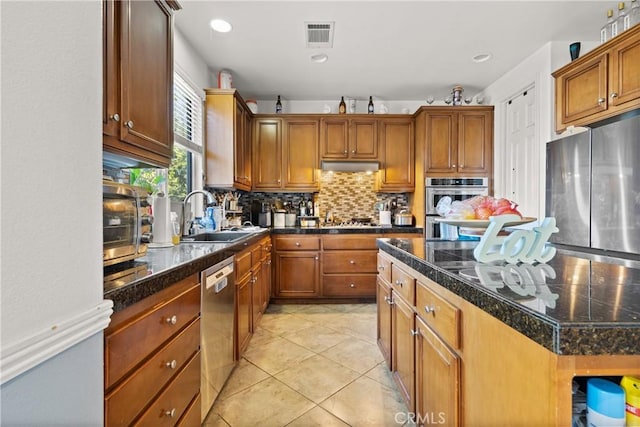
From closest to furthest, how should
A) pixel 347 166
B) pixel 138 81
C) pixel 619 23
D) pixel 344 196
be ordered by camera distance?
pixel 138 81
pixel 619 23
pixel 347 166
pixel 344 196

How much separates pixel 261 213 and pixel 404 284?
9.10 feet

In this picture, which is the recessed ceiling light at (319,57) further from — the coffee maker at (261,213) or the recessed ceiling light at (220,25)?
the coffee maker at (261,213)

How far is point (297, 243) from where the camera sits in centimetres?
361

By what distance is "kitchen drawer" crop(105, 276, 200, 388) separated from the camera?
0.82 metres

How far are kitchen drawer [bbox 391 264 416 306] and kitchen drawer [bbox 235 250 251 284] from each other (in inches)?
40.9

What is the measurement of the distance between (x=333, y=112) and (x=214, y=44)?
1.83 m

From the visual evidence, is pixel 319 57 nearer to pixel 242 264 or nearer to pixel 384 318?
pixel 242 264

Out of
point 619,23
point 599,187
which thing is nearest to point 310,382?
point 599,187

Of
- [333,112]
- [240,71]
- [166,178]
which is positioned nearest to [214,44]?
[240,71]

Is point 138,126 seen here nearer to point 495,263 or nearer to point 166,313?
point 166,313

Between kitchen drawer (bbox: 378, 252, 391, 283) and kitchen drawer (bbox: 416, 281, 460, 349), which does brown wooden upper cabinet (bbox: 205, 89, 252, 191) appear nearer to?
kitchen drawer (bbox: 378, 252, 391, 283)

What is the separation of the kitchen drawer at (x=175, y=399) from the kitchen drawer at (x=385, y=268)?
115 cm

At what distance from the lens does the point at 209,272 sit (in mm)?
1532

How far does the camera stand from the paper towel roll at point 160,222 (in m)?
1.70
